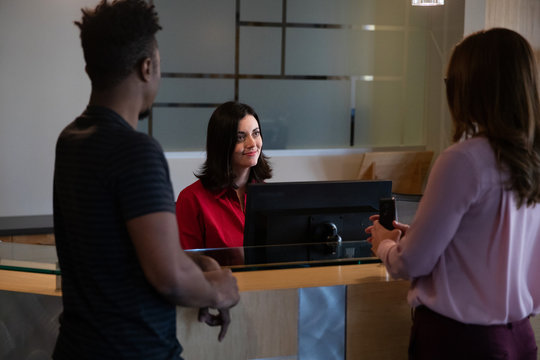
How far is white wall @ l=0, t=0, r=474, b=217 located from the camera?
183 inches

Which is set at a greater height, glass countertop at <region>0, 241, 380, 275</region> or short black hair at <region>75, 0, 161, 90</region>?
short black hair at <region>75, 0, 161, 90</region>

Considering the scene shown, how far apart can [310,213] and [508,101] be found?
0.91 metres

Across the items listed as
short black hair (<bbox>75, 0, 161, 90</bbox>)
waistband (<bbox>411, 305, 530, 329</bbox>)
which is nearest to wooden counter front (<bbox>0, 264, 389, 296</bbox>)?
waistband (<bbox>411, 305, 530, 329</bbox>)

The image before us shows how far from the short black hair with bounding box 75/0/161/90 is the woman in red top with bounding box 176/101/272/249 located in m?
1.48

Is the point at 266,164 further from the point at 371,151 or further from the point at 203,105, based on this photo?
the point at 371,151

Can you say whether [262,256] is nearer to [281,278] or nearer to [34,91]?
[281,278]

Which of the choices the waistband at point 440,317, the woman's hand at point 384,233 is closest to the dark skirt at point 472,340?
the waistband at point 440,317

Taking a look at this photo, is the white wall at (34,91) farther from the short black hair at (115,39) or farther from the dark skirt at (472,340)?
the dark skirt at (472,340)

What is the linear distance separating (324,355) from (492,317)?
0.57m

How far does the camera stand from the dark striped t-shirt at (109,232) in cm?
115

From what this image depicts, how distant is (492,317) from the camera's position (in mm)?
1387

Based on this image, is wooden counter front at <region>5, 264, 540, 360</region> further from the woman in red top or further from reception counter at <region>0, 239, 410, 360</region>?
the woman in red top

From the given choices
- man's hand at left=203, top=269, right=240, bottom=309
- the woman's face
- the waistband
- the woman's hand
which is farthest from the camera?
the woman's face

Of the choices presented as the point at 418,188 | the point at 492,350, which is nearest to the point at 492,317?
the point at 492,350
